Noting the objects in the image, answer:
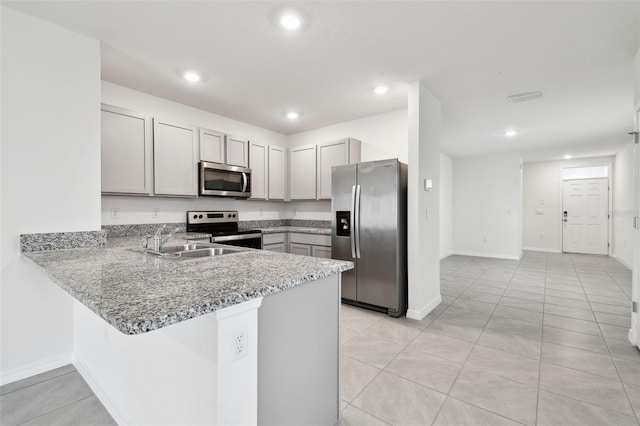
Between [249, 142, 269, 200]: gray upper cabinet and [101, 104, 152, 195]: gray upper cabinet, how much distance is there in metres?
1.41

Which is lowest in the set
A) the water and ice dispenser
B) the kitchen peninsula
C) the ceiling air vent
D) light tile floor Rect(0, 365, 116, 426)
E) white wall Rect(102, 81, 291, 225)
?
light tile floor Rect(0, 365, 116, 426)

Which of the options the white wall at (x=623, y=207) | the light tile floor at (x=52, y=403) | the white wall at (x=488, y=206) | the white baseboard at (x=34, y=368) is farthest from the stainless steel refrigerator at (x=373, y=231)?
the white wall at (x=623, y=207)

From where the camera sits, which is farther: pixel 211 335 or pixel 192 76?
pixel 192 76

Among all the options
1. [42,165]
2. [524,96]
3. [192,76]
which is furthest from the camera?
[524,96]

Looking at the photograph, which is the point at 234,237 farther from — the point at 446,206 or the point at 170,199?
the point at 446,206

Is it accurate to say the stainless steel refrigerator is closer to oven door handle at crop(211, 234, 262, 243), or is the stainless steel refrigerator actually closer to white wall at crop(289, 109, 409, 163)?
white wall at crop(289, 109, 409, 163)

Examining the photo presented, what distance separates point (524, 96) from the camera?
343 cm

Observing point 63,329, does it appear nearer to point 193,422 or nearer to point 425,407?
point 193,422

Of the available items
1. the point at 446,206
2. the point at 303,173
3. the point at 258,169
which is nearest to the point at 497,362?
the point at 303,173

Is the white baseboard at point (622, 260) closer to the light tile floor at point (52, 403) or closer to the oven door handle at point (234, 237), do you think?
the oven door handle at point (234, 237)

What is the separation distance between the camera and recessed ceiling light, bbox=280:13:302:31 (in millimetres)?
2027

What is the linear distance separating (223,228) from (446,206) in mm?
5466

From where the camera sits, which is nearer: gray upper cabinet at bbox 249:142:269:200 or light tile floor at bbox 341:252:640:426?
light tile floor at bbox 341:252:640:426

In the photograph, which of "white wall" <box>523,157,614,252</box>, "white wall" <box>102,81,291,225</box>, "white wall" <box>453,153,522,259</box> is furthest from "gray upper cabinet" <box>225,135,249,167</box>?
"white wall" <box>523,157,614,252</box>
